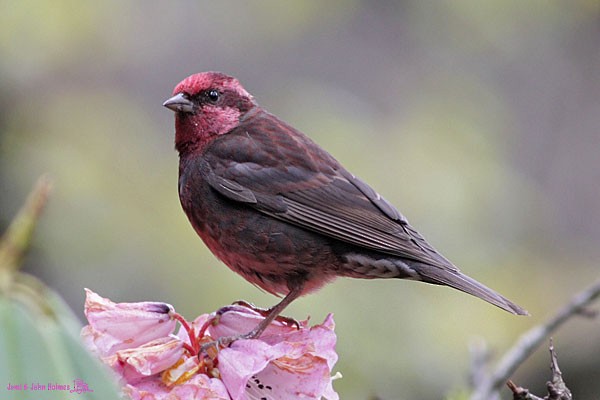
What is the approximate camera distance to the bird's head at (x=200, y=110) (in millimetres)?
3902

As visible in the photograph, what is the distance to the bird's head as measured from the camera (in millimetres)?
3902

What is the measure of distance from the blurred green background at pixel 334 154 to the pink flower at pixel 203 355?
203 cm

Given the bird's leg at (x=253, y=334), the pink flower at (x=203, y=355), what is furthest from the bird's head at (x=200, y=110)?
the pink flower at (x=203, y=355)

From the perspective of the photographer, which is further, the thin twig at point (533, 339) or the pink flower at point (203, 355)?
→ the thin twig at point (533, 339)

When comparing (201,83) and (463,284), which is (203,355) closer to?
(463,284)

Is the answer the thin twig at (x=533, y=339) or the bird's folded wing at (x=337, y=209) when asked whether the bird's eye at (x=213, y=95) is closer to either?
the bird's folded wing at (x=337, y=209)

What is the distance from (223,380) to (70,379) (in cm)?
108

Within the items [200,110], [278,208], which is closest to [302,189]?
[278,208]

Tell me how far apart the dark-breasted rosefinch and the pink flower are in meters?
0.76

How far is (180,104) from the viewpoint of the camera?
12.6 feet

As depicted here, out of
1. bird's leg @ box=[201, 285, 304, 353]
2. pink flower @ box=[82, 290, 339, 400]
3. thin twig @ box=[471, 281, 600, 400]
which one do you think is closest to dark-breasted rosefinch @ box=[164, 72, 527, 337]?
bird's leg @ box=[201, 285, 304, 353]

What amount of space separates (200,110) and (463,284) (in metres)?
1.34

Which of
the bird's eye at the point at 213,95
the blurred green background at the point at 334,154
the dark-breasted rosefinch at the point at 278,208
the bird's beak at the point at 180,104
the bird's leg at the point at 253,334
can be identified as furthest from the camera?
the blurred green background at the point at 334,154

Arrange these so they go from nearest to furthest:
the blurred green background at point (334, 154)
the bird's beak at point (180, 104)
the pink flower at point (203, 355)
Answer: the pink flower at point (203, 355) < the bird's beak at point (180, 104) < the blurred green background at point (334, 154)
